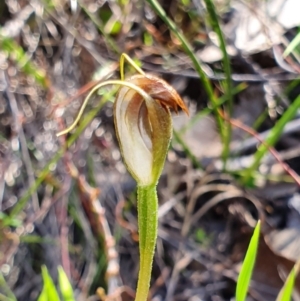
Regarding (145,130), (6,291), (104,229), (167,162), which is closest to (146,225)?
(145,130)

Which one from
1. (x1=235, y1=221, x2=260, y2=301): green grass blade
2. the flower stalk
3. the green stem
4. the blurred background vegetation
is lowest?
the blurred background vegetation

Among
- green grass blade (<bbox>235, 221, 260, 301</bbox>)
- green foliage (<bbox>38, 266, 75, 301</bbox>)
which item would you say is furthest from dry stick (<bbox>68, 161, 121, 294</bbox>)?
green grass blade (<bbox>235, 221, 260, 301</bbox>)

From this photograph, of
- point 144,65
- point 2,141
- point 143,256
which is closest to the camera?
point 143,256

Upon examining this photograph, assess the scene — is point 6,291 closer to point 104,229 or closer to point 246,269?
point 104,229

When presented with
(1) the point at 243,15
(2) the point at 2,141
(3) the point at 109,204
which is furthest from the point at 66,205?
(1) the point at 243,15

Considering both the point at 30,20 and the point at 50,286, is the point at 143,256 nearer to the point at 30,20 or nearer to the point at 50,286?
the point at 50,286

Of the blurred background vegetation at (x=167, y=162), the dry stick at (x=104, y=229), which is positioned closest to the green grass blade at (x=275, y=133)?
the blurred background vegetation at (x=167, y=162)

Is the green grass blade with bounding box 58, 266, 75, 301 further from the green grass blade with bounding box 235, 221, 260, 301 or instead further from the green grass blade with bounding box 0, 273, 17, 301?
the green grass blade with bounding box 0, 273, 17, 301

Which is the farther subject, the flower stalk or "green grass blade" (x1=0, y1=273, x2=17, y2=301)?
"green grass blade" (x1=0, y1=273, x2=17, y2=301)
